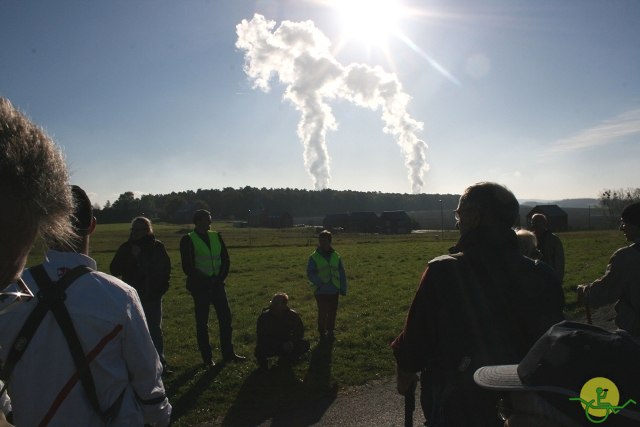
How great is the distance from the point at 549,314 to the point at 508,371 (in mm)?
846

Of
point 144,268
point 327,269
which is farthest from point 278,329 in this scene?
point 144,268

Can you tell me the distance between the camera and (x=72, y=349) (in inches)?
79.2

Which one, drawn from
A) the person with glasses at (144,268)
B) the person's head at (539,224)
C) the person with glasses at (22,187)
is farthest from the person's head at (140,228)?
the person's head at (539,224)

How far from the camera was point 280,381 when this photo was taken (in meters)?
6.30

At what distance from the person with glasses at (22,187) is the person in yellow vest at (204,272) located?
19.2 ft

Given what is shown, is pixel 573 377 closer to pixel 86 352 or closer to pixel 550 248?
pixel 86 352

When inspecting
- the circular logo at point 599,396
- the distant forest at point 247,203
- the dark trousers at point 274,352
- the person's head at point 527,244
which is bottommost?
the dark trousers at point 274,352

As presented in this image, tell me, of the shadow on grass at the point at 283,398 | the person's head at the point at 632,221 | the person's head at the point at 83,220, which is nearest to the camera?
the person's head at the point at 83,220

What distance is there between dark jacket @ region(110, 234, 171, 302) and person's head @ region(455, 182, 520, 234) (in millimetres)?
4842

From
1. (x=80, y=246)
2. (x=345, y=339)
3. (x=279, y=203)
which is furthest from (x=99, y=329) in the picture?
(x=279, y=203)

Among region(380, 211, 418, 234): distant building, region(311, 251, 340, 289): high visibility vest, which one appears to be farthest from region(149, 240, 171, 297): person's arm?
region(380, 211, 418, 234): distant building

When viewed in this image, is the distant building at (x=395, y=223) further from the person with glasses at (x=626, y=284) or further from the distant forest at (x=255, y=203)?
the person with glasses at (x=626, y=284)

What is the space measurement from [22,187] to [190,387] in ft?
18.9

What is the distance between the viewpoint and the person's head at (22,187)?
0.97 meters
